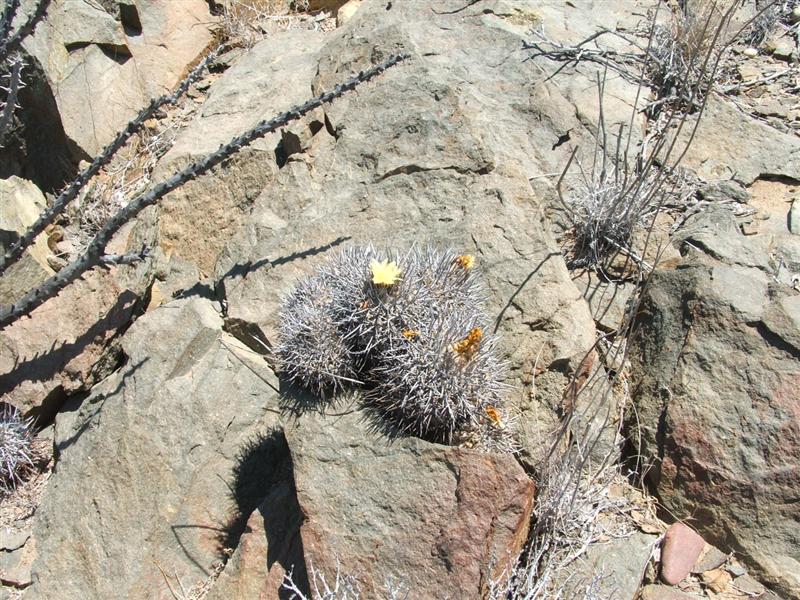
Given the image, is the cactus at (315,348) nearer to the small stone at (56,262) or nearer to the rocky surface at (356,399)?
the rocky surface at (356,399)

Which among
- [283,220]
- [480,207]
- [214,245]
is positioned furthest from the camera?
[214,245]

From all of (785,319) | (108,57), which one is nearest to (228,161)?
(108,57)

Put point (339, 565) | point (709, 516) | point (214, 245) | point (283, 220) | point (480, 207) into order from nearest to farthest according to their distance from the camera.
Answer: point (339, 565), point (709, 516), point (480, 207), point (283, 220), point (214, 245)

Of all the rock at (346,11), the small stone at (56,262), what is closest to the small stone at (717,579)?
the small stone at (56,262)

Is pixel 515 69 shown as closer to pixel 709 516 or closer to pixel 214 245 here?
pixel 214 245

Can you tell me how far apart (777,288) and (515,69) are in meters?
2.10

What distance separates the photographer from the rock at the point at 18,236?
4.02 metres

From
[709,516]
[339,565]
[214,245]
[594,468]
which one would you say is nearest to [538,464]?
[594,468]

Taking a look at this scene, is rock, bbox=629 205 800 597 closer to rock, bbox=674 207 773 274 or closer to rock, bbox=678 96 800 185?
rock, bbox=674 207 773 274

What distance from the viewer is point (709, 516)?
124 inches

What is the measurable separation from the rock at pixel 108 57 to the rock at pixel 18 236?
679mm

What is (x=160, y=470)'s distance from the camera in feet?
11.5

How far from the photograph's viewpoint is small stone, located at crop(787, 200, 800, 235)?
3.90m

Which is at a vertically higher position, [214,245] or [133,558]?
[214,245]
